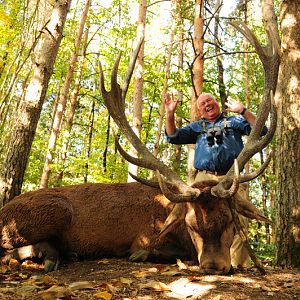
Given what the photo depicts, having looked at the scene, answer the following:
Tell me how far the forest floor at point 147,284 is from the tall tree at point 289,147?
39 cm

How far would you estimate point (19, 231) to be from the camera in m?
5.41

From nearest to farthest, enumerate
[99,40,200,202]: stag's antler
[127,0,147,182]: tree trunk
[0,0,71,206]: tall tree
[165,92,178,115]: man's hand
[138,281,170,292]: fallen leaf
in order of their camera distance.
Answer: [138,281,170,292]: fallen leaf → [99,40,200,202]: stag's antler → [165,92,178,115]: man's hand → [0,0,71,206]: tall tree → [127,0,147,182]: tree trunk

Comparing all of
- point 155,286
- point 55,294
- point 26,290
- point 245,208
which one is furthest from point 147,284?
point 245,208

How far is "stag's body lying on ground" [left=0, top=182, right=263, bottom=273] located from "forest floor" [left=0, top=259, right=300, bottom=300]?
1.61 ft

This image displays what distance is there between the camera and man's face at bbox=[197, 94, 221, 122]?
5895 millimetres

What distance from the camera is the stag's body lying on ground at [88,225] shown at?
541cm

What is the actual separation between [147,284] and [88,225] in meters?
2.32

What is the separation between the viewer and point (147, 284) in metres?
3.65

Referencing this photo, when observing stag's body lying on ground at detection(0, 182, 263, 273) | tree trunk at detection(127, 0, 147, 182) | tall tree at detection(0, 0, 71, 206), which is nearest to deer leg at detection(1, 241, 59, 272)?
stag's body lying on ground at detection(0, 182, 263, 273)

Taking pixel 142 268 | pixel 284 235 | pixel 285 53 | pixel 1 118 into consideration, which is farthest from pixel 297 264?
pixel 1 118

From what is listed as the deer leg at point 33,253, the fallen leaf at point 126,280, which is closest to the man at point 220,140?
the fallen leaf at point 126,280

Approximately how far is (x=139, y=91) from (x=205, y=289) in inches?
345

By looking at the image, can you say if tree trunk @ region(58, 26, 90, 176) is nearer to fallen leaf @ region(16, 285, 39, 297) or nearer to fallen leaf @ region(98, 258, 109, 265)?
fallen leaf @ region(98, 258, 109, 265)

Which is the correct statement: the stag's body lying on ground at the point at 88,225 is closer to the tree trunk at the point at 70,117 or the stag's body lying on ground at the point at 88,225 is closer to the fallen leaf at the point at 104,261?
the fallen leaf at the point at 104,261
